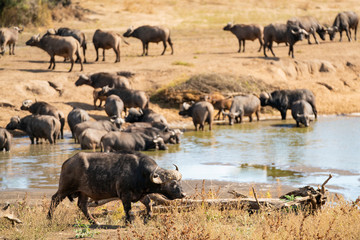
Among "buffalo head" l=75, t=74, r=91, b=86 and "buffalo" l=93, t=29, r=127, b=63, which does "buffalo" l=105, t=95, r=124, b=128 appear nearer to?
"buffalo head" l=75, t=74, r=91, b=86

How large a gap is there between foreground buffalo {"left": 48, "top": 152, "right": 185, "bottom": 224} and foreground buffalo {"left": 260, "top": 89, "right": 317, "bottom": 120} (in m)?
18.5

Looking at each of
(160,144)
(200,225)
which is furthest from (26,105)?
(200,225)

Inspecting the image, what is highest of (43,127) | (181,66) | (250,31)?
(250,31)

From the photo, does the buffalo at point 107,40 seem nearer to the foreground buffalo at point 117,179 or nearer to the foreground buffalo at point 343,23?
the foreground buffalo at point 343,23

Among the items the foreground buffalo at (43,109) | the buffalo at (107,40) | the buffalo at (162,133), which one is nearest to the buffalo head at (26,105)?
the foreground buffalo at (43,109)

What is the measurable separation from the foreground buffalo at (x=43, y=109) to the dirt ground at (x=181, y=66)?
0.86 metres

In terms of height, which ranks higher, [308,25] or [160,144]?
[308,25]

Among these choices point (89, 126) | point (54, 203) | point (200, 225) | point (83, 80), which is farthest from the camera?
point (83, 80)

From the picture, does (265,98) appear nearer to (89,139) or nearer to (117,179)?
(89,139)

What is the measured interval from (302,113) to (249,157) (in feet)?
24.8

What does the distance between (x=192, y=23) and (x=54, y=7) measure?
34.0ft

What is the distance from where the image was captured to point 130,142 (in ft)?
58.9

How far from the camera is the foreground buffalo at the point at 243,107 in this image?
24.7 metres

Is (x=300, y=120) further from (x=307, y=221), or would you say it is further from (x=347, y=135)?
(x=307, y=221)
